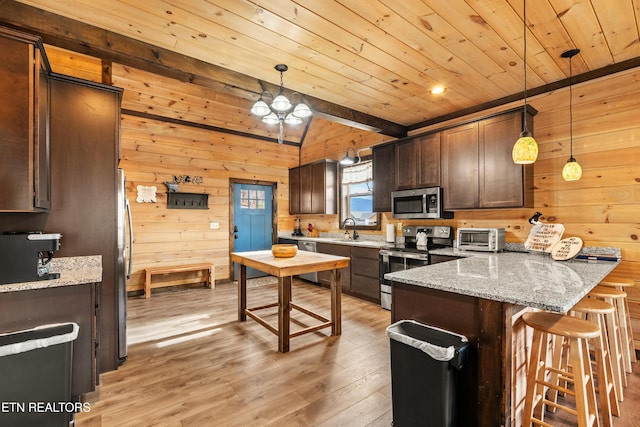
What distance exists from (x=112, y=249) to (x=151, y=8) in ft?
5.99

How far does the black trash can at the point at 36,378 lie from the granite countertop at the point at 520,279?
2034 millimetres

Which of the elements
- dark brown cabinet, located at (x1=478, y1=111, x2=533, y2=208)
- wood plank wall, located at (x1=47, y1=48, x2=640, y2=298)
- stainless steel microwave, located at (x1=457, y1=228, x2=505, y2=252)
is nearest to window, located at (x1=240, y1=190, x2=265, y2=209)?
wood plank wall, located at (x1=47, y1=48, x2=640, y2=298)

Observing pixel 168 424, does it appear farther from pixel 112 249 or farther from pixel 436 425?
pixel 436 425

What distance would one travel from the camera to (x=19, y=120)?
1822mm

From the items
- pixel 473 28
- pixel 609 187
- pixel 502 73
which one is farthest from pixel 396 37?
pixel 609 187

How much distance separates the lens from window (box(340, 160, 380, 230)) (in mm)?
5355

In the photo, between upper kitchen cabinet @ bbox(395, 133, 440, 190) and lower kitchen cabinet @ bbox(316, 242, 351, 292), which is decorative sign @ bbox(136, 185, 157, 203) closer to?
lower kitchen cabinet @ bbox(316, 242, 351, 292)

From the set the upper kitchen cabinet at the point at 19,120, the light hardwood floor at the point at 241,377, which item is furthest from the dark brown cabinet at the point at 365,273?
the upper kitchen cabinet at the point at 19,120

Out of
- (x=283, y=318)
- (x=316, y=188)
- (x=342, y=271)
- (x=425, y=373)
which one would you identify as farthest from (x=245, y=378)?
(x=316, y=188)

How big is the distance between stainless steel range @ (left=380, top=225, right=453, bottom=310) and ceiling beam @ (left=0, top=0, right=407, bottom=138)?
2.34m

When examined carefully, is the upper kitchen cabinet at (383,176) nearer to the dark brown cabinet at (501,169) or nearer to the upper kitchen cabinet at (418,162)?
the upper kitchen cabinet at (418,162)

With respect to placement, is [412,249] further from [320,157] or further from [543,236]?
[320,157]

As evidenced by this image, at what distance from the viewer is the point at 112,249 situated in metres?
2.48

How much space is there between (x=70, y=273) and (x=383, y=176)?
3.84m
